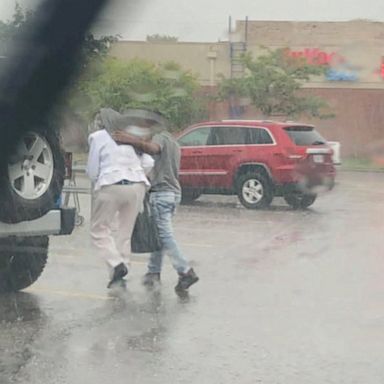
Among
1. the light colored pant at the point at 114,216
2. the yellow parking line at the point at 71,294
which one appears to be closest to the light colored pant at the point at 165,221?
the light colored pant at the point at 114,216

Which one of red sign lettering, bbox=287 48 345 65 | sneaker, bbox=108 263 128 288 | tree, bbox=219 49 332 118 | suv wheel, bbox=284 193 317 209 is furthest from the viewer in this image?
red sign lettering, bbox=287 48 345 65

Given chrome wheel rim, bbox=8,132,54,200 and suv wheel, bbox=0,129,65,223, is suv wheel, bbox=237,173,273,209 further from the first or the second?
chrome wheel rim, bbox=8,132,54,200

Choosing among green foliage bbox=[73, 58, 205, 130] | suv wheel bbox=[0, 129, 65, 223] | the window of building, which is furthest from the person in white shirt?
green foliage bbox=[73, 58, 205, 130]

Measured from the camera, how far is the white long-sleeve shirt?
8352mm

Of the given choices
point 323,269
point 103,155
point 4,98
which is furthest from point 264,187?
point 4,98

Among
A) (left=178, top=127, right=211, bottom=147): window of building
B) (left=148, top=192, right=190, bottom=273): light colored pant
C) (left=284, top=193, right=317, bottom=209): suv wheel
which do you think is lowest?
(left=284, top=193, right=317, bottom=209): suv wheel

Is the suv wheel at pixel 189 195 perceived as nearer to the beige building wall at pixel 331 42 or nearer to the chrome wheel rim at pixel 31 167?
the chrome wheel rim at pixel 31 167

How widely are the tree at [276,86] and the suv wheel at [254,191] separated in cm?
1462

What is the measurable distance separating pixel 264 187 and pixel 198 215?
5.82ft

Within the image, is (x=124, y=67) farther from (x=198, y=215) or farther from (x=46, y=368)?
(x=46, y=368)

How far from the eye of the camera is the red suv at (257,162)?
16547 millimetres

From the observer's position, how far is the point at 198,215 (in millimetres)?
15258

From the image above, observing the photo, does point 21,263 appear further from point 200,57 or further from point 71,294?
point 200,57

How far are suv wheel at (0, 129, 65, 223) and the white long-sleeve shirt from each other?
618 mm
